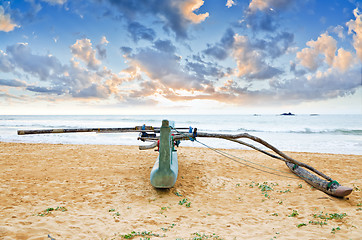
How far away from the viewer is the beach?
11.9 ft

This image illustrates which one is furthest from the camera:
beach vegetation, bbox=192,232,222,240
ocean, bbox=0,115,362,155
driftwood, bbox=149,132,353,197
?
ocean, bbox=0,115,362,155

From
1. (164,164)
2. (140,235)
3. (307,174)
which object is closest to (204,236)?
(140,235)

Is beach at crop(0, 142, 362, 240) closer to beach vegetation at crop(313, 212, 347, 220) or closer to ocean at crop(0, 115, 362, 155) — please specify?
beach vegetation at crop(313, 212, 347, 220)

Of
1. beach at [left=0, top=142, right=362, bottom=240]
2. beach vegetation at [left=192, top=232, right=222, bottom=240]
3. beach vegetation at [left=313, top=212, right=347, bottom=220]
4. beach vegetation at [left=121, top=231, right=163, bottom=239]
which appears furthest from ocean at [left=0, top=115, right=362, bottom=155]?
beach vegetation at [left=121, top=231, right=163, bottom=239]

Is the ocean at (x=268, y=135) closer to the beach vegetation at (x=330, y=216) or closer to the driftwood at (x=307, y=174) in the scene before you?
the driftwood at (x=307, y=174)

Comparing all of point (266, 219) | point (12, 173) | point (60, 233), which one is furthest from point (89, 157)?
point (266, 219)

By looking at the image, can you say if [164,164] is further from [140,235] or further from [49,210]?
[49,210]

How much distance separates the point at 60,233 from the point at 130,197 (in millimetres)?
2214

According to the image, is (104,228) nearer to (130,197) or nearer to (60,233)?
(60,233)

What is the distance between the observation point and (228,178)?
7391 millimetres

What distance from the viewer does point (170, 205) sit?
198 inches

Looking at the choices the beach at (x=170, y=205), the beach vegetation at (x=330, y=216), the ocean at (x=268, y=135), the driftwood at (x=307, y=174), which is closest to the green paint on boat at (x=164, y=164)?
the beach at (x=170, y=205)

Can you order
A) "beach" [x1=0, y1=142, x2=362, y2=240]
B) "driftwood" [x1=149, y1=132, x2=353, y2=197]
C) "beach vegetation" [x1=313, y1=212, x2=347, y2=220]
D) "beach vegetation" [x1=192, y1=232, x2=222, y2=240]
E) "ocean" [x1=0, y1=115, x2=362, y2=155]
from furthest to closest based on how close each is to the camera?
"ocean" [x1=0, y1=115, x2=362, y2=155] → "driftwood" [x1=149, y1=132, x2=353, y2=197] → "beach vegetation" [x1=313, y1=212, x2=347, y2=220] → "beach" [x1=0, y1=142, x2=362, y2=240] → "beach vegetation" [x1=192, y1=232, x2=222, y2=240]

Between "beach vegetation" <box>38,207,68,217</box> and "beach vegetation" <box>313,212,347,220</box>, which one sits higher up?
"beach vegetation" <box>313,212,347,220</box>
